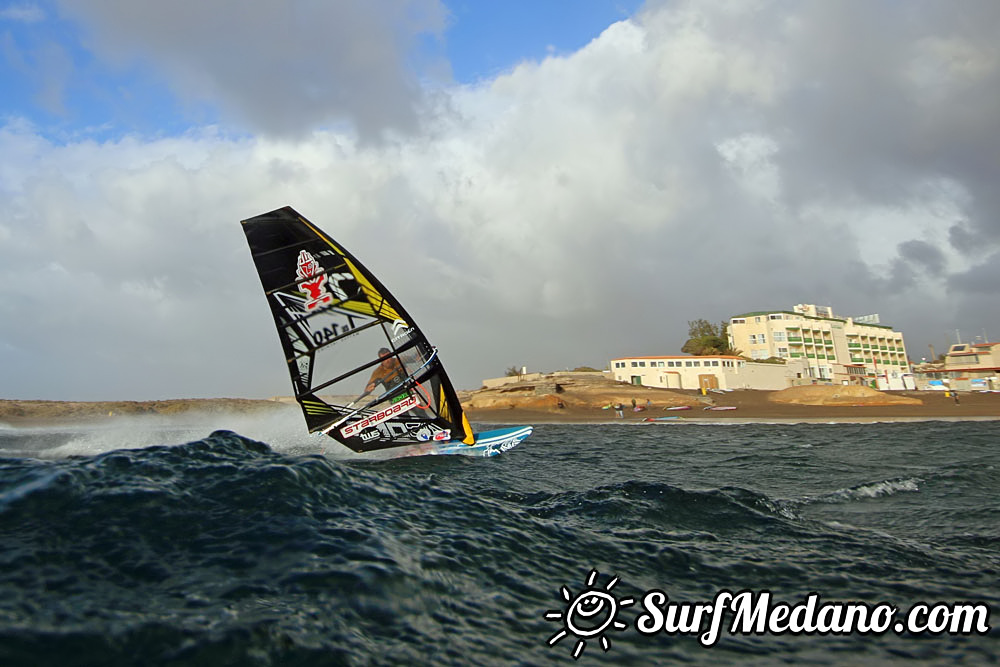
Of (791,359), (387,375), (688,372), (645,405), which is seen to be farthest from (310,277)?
(791,359)

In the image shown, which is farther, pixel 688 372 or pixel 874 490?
pixel 688 372

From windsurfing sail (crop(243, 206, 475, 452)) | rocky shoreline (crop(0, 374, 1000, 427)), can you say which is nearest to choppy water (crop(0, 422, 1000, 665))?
windsurfing sail (crop(243, 206, 475, 452))

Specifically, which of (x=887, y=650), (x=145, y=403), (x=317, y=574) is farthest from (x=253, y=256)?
(x=145, y=403)

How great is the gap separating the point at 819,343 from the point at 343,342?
9554 centimetres

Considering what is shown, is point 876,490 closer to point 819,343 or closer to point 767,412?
point 767,412

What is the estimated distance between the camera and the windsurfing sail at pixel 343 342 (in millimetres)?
→ 15312

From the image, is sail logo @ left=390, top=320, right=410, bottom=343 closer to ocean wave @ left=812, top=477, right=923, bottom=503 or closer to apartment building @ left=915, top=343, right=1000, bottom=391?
ocean wave @ left=812, top=477, right=923, bottom=503

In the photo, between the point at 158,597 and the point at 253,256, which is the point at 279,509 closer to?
the point at 158,597

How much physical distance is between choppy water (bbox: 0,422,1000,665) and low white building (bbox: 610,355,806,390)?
58.3 metres

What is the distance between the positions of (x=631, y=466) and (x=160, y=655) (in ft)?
44.4

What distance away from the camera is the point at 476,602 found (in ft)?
14.1

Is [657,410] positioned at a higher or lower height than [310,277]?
lower

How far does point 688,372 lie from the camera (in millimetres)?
67062

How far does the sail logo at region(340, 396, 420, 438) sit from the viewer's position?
16.3 m
